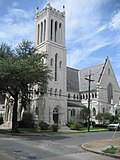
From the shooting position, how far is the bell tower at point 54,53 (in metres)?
51.8

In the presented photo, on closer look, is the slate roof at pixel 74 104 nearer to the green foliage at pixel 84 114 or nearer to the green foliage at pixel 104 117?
the green foliage at pixel 84 114

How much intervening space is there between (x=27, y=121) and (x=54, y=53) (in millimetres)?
16397

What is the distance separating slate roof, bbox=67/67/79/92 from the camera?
6393 centimetres

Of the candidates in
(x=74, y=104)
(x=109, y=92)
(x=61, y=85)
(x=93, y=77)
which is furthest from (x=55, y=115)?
(x=109, y=92)

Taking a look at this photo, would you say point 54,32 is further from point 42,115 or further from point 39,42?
point 42,115

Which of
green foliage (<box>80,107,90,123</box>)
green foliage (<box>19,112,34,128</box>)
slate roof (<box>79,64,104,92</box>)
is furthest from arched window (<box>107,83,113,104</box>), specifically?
green foliage (<box>19,112,34,128</box>)

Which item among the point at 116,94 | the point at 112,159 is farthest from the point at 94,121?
the point at 112,159

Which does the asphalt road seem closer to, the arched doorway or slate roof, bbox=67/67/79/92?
the arched doorway

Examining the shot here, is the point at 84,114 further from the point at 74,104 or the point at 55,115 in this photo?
the point at 74,104

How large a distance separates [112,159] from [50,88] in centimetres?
3930

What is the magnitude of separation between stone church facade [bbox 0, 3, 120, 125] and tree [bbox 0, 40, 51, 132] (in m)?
10.4

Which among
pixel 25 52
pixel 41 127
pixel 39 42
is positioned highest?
pixel 39 42

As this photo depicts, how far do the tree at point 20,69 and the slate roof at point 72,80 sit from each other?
28.6 metres

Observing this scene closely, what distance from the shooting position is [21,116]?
173 feet
